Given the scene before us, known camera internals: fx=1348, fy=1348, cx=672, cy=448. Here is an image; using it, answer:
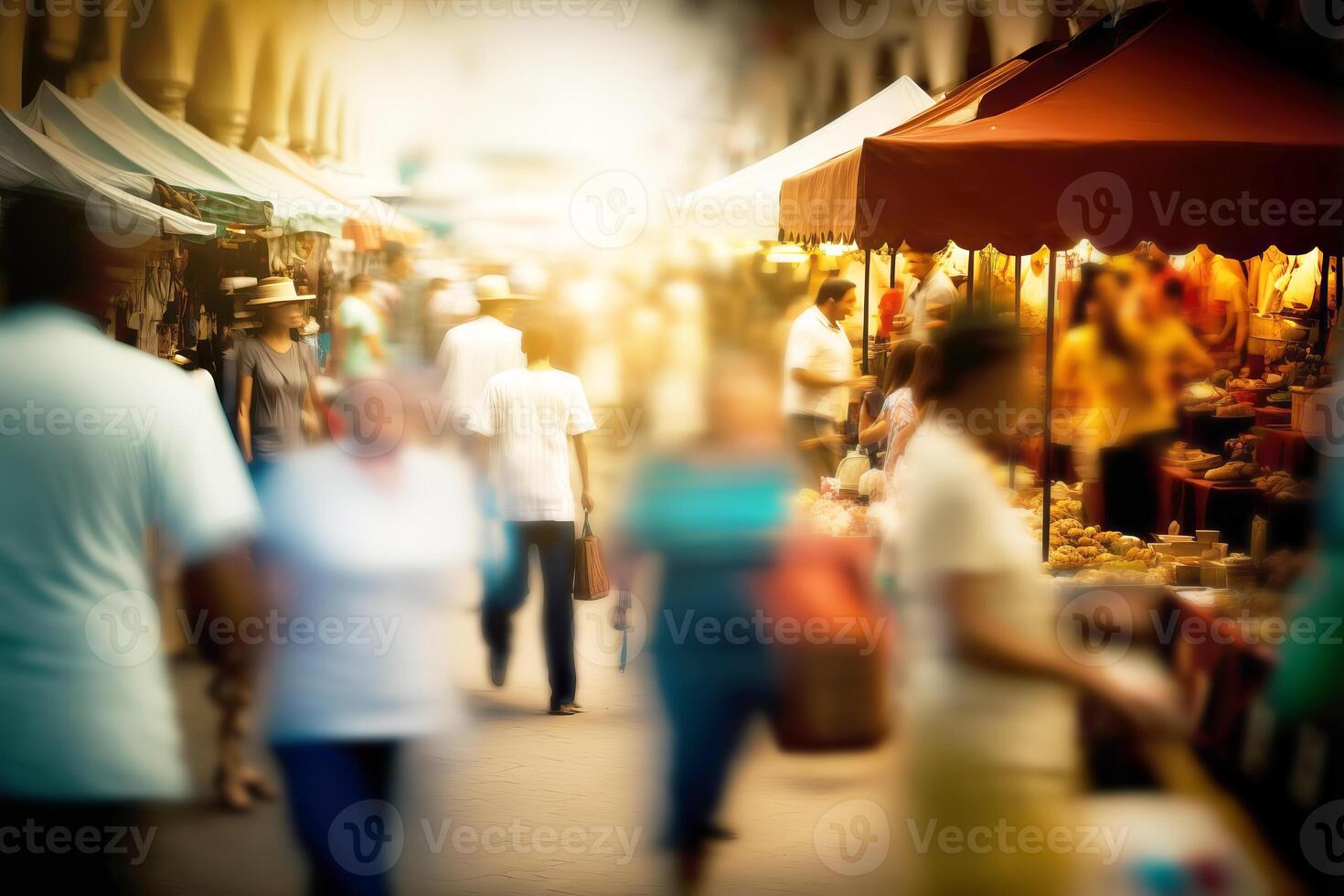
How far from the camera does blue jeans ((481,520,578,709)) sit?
564 cm

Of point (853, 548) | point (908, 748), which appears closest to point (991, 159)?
point (853, 548)

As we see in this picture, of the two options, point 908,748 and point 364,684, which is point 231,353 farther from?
point 908,748

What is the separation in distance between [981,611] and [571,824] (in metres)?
2.41

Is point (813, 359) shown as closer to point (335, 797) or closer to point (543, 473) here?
point (543, 473)

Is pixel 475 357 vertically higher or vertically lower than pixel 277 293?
lower

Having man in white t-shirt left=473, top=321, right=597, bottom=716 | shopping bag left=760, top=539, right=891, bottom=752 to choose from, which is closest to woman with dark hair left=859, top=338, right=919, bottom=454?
A: man in white t-shirt left=473, top=321, right=597, bottom=716

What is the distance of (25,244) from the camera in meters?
2.51

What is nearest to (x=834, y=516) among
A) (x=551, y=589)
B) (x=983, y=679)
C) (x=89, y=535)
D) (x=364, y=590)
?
(x=551, y=589)

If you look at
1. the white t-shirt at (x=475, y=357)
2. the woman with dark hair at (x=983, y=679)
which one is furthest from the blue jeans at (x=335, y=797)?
the white t-shirt at (x=475, y=357)

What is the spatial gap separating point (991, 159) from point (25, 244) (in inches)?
136

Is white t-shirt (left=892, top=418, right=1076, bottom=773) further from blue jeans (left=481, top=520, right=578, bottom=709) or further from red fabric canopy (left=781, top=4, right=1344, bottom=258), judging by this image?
blue jeans (left=481, top=520, right=578, bottom=709)

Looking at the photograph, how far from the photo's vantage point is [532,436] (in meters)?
5.68

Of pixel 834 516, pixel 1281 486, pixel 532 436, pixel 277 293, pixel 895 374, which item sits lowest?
pixel 834 516

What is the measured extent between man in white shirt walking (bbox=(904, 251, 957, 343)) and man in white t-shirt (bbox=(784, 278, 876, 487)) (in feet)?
3.36
